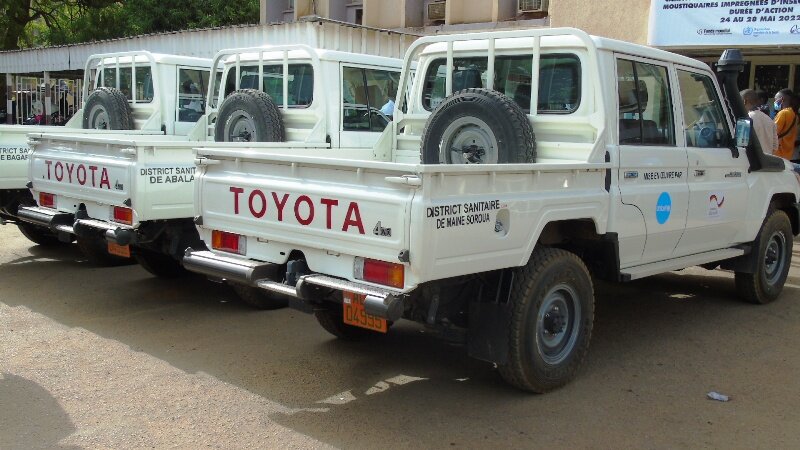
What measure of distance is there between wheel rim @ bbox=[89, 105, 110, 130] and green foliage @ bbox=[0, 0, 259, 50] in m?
17.0

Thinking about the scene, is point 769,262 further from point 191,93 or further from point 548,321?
point 191,93

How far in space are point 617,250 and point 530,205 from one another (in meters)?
1.04

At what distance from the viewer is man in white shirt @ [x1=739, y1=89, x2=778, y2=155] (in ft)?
27.6

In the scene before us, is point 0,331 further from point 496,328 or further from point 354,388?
point 496,328

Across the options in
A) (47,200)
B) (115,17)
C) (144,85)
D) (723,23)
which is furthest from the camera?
(115,17)

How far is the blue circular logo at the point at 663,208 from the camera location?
5168mm

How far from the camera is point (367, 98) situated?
779cm

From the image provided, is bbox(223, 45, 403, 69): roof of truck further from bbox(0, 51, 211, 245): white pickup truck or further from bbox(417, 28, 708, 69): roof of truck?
bbox(417, 28, 708, 69): roof of truck

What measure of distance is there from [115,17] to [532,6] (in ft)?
50.2

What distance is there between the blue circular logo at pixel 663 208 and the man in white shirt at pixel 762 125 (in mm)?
3818

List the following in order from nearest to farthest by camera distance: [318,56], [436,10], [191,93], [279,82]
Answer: [318,56], [279,82], [191,93], [436,10]

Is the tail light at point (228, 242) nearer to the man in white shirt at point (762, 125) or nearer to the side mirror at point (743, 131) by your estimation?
the side mirror at point (743, 131)

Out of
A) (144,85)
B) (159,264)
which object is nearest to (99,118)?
(144,85)

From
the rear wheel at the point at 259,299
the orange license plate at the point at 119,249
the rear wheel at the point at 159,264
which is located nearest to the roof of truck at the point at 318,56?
the rear wheel at the point at 159,264
